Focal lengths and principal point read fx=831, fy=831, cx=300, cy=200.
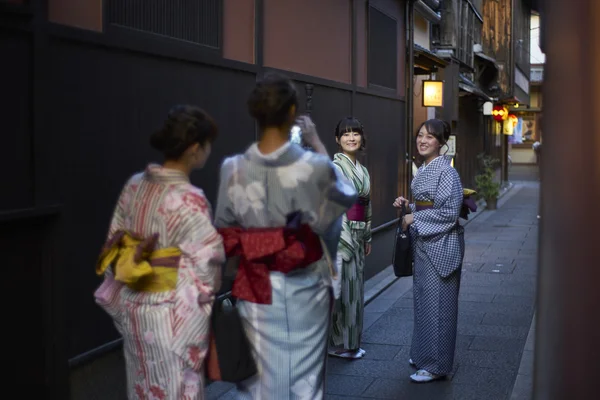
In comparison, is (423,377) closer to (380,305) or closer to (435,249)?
(435,249)

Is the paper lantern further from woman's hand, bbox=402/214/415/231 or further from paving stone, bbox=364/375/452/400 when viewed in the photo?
paving stone, bbox=364/375/452/400

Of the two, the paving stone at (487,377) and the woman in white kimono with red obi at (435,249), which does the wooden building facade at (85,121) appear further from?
the paving stone at (487,377)

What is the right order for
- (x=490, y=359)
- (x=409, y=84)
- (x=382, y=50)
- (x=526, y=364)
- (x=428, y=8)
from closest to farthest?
(x=526, y=364) → (x=490, y=359) → (x=382, y=50) → (x=409, y=84) → (x=428, y=8)

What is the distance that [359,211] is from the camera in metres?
7.31

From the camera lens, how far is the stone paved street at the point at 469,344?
20.7ft

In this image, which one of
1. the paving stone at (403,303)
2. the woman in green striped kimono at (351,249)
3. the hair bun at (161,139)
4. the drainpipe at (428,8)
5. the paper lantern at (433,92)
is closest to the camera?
the hair bun at (161,139)

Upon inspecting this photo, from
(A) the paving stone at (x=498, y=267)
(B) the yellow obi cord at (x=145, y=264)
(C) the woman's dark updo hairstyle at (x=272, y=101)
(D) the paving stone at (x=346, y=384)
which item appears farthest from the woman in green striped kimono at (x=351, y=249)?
(A) the paving stone at (x=498, y=267)

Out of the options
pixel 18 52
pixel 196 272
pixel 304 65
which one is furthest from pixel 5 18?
pixel 304 65

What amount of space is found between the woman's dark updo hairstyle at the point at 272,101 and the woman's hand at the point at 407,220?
285 cm

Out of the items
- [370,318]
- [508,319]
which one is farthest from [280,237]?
[508,319]

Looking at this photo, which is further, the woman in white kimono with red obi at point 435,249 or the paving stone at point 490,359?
the paving stone at point 490,359

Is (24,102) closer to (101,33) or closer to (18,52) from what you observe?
(18,52)

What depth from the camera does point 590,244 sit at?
2.67 m

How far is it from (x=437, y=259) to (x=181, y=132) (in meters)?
3.24
